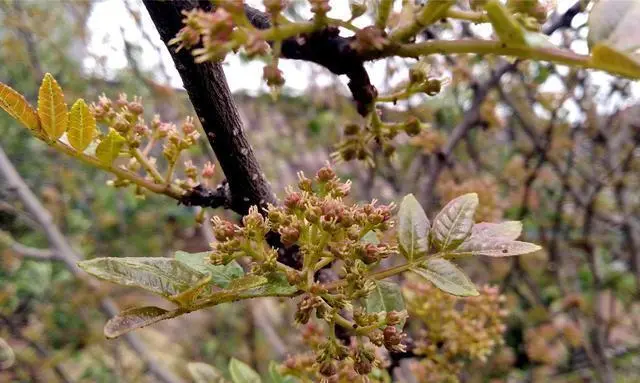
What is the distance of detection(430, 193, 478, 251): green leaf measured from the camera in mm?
674

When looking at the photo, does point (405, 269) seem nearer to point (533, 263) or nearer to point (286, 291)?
point (286, 291)

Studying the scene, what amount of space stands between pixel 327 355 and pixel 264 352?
10.5ft

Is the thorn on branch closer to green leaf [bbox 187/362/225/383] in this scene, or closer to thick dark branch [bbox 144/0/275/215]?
thick dark branch [bbox 144/0/275/215]

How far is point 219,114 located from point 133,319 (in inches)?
8.7

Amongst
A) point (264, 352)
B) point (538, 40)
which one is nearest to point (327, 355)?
point (538, 40)

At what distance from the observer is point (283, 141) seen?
13.7 ft

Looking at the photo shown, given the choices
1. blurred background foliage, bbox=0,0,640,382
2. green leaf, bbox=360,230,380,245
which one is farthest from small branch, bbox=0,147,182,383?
green leaf, bbox=360,230,380,245

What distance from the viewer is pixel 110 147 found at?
2.23ft

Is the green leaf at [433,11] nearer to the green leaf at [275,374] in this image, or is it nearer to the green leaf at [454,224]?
the green leaf at [454,224]

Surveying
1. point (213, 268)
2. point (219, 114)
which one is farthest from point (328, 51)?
point (213, 268)

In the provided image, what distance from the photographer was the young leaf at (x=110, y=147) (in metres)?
0.67

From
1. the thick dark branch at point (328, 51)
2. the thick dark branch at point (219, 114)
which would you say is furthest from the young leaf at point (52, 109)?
the thick dark branch at point (328, 51)

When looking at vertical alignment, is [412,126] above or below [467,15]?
below

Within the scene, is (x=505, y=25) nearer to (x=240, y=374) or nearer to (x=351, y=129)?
(x=351, y=129)
